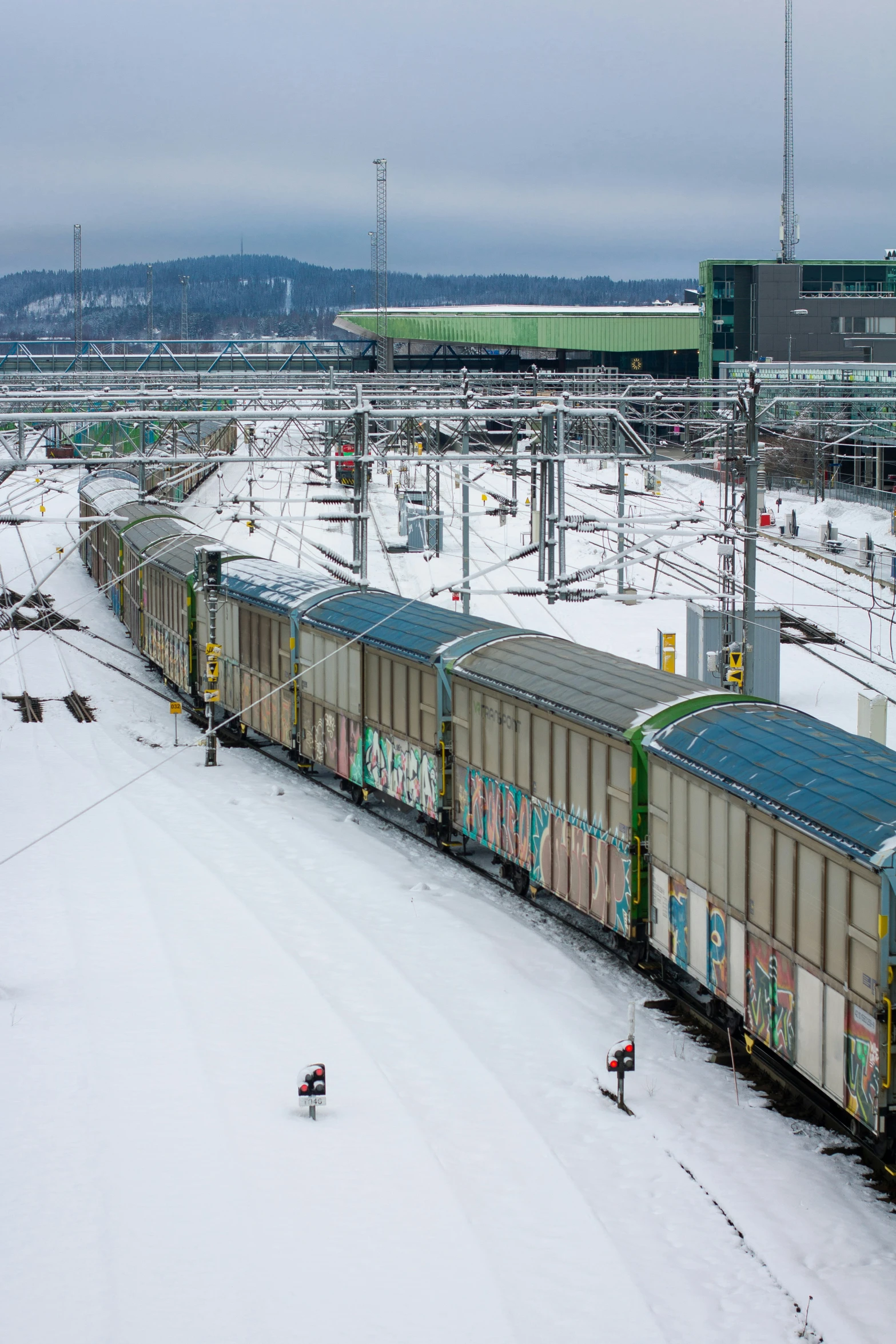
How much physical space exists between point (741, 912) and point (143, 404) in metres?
29.6

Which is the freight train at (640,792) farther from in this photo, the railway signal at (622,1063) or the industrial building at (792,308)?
the industrial building at (792,308)

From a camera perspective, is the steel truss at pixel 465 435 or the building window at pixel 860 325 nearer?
the steel truss at pixel 465 435

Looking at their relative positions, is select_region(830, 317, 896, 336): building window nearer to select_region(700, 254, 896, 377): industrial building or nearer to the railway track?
select_region(700, 254, 896, 377): industrial building

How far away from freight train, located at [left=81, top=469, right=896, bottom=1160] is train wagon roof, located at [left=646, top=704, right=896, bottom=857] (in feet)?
0.08

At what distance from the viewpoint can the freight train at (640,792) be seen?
11.1 m

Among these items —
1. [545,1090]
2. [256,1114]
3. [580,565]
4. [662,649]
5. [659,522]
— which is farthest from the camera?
[580,565]

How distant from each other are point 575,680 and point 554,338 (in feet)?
279

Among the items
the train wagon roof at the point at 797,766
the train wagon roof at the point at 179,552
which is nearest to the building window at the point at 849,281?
the train wagon roof at the point at 179,552

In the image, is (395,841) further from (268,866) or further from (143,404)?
(143,404)

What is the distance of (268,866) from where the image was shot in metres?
18.8

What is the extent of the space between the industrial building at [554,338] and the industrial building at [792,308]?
5.53 meters

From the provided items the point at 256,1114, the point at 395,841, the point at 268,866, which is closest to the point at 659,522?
the point at 395,841

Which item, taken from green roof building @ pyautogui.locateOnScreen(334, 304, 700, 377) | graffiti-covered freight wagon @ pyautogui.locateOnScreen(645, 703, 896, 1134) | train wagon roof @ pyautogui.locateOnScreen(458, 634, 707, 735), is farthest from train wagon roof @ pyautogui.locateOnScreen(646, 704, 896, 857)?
green roof building @ pyautogui.locateOnScreen(334, 304, 700, 377)

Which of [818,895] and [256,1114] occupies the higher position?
[818,895]
